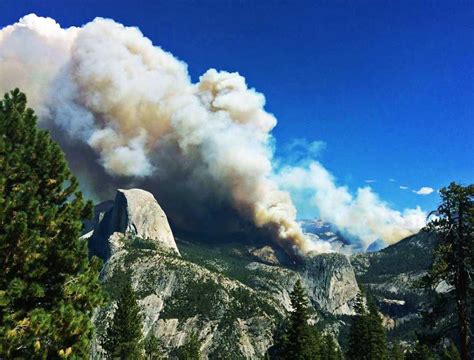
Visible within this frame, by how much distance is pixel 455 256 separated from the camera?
19.1 meters

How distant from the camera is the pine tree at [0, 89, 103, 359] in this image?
12.7 metres

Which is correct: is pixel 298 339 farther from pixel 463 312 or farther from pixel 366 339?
pixel 463 312

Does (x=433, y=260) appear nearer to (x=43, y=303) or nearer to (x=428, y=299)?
(x=428, y=299)

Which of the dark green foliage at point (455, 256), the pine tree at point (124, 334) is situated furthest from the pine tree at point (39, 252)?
the pine tree at point (124, 334)

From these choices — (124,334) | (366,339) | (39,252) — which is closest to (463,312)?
(39,252)

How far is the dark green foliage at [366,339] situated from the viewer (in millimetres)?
62688

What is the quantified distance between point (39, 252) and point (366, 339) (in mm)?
58711

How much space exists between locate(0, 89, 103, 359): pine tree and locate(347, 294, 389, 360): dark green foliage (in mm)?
55723

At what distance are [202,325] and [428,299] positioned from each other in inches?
7344

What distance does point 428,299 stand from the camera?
19609 millimetres

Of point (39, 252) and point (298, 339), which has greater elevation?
point (298, 339)

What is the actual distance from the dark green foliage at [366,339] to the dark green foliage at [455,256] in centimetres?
4750

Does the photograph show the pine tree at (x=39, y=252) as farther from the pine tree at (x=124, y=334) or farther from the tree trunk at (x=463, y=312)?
the pine tree at (x=124, y=334)

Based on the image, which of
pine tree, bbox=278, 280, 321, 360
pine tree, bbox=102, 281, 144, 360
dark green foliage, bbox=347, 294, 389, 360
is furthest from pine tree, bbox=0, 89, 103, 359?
dark green foliage, bbox=347, 294, 389, 360
